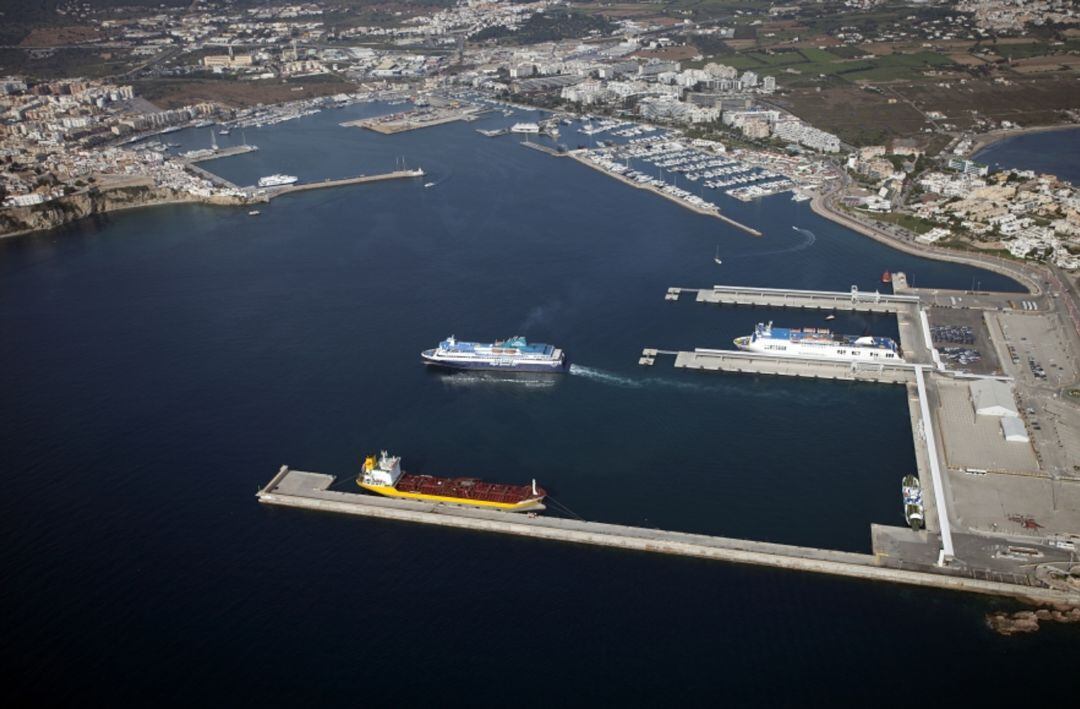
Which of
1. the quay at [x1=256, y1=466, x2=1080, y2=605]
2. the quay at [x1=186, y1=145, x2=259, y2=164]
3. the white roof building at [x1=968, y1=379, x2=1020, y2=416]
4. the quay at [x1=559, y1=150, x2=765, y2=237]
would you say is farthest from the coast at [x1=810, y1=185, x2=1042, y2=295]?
the quay at [x1=186, y1=145, x2=259, y2=164]

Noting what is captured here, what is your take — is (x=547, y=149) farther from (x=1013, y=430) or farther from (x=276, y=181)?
(x=1013, y=430)

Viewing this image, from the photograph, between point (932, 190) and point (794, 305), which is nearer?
point (794, 305)

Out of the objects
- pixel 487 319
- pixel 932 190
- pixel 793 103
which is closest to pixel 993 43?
pixel 793 103

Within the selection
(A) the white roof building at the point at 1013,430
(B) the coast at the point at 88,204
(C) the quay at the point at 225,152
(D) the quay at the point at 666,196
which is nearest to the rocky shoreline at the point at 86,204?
(B) the coast at the point at 88,204

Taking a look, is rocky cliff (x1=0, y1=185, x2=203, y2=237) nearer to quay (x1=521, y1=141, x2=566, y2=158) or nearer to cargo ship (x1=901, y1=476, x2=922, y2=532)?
quay (x1=521, y1=141, x2=566, y2=158)

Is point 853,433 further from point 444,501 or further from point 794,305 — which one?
point 444,501

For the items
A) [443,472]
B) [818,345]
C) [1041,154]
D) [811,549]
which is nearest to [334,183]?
[443,472]
